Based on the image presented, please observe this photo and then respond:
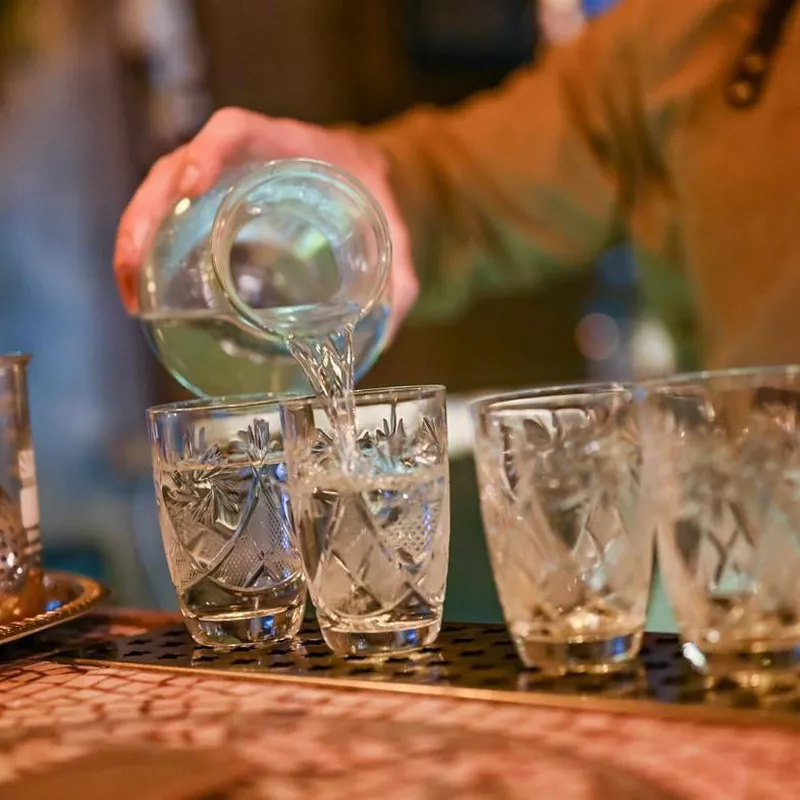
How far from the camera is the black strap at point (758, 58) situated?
99cm

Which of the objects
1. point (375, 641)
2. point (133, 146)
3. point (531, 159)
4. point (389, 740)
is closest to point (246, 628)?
point (375, 641)

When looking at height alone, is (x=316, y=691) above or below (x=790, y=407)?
below

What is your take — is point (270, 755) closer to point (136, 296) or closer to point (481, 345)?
point (136, 296)

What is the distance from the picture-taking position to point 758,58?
3.29 feet

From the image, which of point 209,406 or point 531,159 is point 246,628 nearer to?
point 209,406

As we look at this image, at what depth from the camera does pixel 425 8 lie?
2.75 m

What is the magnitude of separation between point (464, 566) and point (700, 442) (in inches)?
42.7

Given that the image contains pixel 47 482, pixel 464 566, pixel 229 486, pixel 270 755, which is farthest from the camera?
pixel 47 482

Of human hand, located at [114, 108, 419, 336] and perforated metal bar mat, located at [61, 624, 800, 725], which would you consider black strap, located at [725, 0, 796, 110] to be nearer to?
human hand, located at [114, 108, 419, 336]

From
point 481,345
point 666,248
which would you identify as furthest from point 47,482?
point 666,248

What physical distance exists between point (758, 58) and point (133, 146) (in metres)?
1.87

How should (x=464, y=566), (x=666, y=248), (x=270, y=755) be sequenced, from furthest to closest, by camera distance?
1. (x=464, y=566)
2. (x=666, y=248)
3. (x=270, y=755)

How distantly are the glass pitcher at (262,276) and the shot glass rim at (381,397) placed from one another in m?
0.10

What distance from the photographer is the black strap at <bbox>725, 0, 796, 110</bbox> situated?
989 millimetres
